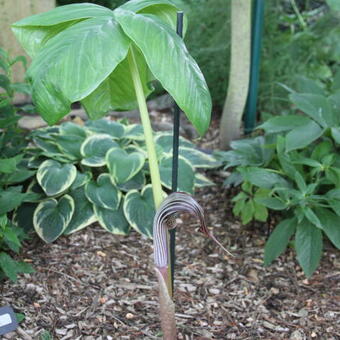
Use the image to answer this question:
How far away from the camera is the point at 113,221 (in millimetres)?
2502

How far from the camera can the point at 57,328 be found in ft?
6.23

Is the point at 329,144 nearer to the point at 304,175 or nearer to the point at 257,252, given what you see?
the point at 304,175

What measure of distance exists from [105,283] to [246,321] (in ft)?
1.99

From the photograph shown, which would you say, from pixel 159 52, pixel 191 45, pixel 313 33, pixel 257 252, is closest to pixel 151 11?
pixel 159 52

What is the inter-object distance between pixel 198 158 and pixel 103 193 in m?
0.65

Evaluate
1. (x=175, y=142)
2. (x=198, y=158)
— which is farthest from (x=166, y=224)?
(x=198, y=158)

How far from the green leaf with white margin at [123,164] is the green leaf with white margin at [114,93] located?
657 millimetres

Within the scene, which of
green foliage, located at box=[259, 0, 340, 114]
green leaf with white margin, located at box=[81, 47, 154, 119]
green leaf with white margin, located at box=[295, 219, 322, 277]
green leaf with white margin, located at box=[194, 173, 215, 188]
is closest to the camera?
green leaf with white margin, located at box=[81, 47, 154, 119]

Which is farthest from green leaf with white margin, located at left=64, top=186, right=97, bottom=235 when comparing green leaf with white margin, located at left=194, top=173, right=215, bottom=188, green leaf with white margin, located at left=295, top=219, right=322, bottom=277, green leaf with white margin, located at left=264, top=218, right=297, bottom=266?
green leaf with white margin, located at left=295, top=219, right=322, bottom=277

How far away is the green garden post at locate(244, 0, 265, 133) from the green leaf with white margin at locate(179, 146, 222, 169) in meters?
0.46

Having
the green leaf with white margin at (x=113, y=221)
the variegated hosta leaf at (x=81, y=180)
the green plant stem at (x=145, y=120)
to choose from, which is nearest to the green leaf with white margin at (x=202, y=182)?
the green leaf with white margin at (x=113, y=221)

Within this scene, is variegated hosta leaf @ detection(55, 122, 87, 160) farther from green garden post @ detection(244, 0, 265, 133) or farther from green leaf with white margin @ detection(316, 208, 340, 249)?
green leaf with white margin @ detection(316, 208, 340, 249)

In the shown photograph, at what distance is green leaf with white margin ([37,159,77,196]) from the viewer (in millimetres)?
2398

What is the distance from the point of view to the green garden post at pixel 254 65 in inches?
126
